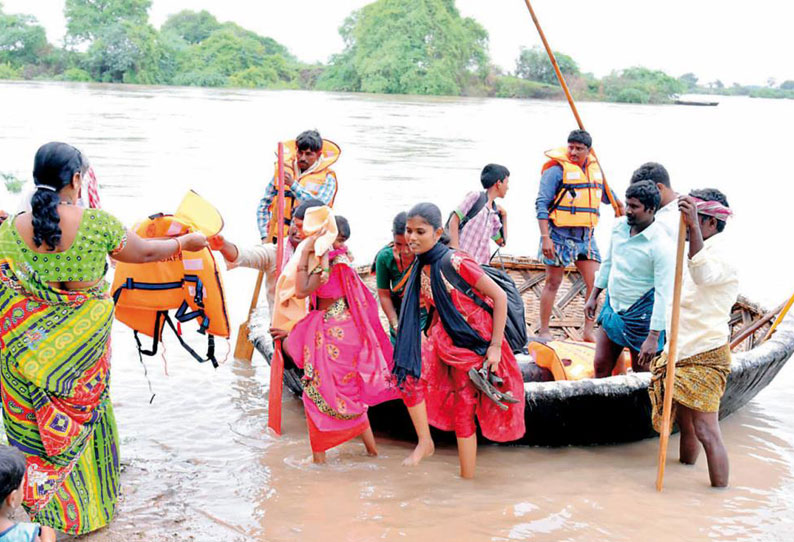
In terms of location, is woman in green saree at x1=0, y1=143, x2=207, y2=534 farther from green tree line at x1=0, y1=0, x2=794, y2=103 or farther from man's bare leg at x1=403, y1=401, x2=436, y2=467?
green tree line at x1=0, y1=0, x2=794, y2=103

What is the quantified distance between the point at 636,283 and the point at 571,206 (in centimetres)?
164

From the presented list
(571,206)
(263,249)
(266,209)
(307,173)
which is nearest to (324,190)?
(307,173)

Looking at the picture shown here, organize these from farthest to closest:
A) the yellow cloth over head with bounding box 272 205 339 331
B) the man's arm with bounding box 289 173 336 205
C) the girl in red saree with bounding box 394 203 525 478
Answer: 1. the man's arm with bounding box 289 173 336 205
2. the yellow cloth over head with bounding box 272 205 339 331
3. the girl in red saree with bounding box 394 203 525 478

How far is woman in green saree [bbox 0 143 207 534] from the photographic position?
318 centimetres

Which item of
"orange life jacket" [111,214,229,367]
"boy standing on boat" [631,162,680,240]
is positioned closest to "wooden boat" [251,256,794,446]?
"orange life jacket" [111,214,229,367]

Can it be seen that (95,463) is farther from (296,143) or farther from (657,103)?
(657,103)

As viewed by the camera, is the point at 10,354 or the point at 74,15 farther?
the point at 74,15

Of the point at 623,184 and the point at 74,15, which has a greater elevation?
the point at 74,15

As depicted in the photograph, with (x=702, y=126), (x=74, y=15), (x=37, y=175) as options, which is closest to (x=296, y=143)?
(x=37, y=175)

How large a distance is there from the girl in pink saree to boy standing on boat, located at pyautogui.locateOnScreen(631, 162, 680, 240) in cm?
155

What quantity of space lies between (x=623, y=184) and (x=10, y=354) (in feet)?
49.0

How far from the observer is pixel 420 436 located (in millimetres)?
4285

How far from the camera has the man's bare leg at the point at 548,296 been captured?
20.5 feet

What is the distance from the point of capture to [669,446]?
A: 475 centimetres
